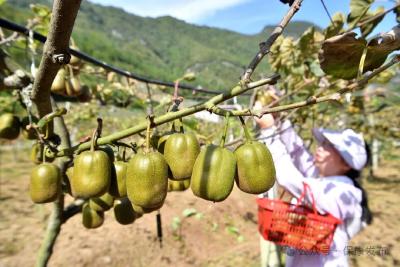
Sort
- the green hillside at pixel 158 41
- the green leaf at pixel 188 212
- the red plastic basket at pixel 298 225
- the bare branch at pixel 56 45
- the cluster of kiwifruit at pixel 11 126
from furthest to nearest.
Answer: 1. the green hillside at pixel 158 41
2. the green leaf at pixel 188 212
3. the red plastic basket at pixel 298 225
4. the cluster of kiwifruit at pixel 11 126
5. the bare branch at pixel 56 45

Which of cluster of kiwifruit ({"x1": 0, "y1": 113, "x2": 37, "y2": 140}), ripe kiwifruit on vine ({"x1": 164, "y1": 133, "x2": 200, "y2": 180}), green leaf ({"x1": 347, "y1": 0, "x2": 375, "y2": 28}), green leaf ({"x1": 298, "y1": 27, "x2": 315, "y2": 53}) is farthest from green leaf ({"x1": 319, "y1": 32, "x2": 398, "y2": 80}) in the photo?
green leaf ({"x1": 298, "y1": 27, "x2": 315, "y2": 53})

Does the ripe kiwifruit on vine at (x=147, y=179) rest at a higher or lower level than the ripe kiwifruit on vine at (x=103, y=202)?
higher

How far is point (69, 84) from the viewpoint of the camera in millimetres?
2082

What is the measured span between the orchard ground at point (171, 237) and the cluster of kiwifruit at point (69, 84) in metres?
2.73

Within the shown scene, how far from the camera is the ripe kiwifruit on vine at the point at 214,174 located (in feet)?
2.89

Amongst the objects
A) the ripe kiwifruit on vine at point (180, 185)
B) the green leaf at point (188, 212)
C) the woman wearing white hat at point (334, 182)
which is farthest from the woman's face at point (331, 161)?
the green leaf at point (188, 212)

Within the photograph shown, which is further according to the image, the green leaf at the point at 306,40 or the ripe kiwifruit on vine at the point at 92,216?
the green leaf at the point at 306,40

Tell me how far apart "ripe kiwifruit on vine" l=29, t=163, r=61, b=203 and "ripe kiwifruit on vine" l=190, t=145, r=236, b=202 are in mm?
462

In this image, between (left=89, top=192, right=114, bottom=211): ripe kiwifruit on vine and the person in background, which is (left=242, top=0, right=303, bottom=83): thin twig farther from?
the person in background

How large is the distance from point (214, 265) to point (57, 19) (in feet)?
14.5

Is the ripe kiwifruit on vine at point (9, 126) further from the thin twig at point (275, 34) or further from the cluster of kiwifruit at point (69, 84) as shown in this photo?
the thin twig at point (275, 34)

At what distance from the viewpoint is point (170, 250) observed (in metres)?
5.03

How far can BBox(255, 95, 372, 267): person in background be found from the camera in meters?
2.48

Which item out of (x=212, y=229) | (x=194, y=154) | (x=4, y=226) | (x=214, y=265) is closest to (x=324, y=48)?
(x=194, y=154)
